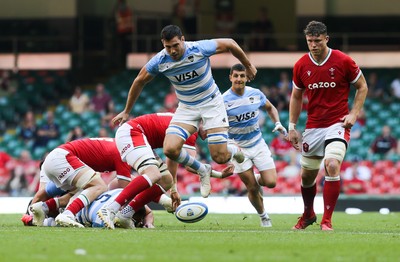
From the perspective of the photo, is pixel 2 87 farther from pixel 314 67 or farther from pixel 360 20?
pixel 314 67

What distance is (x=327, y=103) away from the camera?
1255cm

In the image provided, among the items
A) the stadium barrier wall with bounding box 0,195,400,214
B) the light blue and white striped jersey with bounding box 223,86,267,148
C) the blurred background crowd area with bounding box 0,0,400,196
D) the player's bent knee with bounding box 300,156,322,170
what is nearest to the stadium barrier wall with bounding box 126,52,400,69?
the blurred background crowd area with bounding box 0,0,400,196

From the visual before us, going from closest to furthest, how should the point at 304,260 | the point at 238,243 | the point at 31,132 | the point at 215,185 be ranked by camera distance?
the point at 304,260 → the point at 238,243 → the point at 215,185 → the point at 31,132

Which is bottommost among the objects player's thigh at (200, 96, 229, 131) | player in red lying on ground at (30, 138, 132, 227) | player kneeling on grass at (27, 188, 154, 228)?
player kneeling on grass at (27, 188, 154, 228)

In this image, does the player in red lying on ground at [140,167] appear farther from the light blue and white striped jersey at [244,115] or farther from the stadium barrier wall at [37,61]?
the stadium barrier wall at [37,61]

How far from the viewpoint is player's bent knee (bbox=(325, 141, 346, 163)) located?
40.2 feet

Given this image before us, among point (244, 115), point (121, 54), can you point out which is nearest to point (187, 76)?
point (244, 115)

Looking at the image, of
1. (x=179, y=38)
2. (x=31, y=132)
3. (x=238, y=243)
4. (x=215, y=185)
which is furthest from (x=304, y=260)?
(x=31, y=132)

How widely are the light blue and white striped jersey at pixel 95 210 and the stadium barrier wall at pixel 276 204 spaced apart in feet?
23.8

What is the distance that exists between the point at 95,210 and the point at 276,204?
8001mm

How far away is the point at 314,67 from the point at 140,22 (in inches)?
757

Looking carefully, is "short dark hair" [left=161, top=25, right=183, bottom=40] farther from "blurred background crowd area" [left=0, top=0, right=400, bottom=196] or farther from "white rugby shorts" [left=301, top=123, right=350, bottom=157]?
"blurred background crowd area" [left=0, top=0, right=400, bottom=196]

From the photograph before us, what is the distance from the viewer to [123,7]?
104 feet

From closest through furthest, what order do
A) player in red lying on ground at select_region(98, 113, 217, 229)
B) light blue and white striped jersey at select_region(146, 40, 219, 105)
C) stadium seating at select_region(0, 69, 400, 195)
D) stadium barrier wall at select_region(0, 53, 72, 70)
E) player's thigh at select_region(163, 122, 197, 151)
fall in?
player in red lying on ground at select_region(98, 113, 217, 229)
light blue and white striped jersey at select_region(146, 40, 219, 105)
player's thigh at select_region(163, 122, 197, 151)
stadium seating at select_region(0, 69, 400, 195)
stadium barrier wall at select_region(0, 53, 72, 70)
